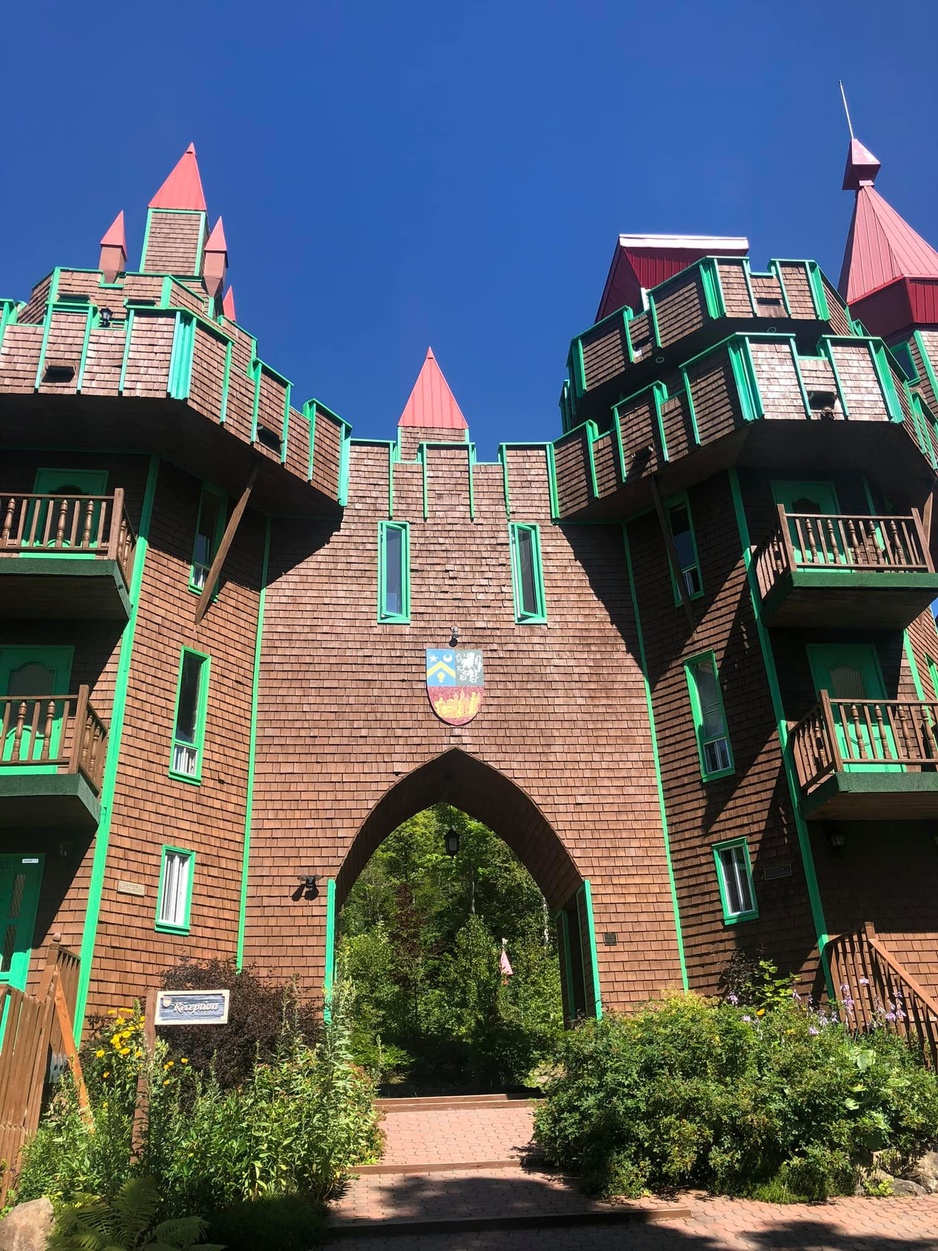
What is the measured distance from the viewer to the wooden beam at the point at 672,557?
16.2 meters

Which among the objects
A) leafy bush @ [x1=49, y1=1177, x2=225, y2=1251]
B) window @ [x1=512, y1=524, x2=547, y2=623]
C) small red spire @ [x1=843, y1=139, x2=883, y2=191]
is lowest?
leafy bush @ [x1=49, y1=1177, x2=225, y2=1251]

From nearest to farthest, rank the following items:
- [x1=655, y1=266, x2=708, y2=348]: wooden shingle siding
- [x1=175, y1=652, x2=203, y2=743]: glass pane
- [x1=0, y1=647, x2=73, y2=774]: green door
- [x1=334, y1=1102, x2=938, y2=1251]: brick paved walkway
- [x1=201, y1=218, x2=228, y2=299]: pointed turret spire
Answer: [x1=334, y1=1102, x2=938, y2=1251]: brick paved walkway, [x1=0, y1=647, x2=73, y2=774]: green door, [x1=175, y1=652, x2=203, y2=743]: glass pane, [x1=655, y1=266, x2=708, y2=348]: wooden shingle siding, [x1=201, y1=218, x2=228, y2=299]: pointed turret spire

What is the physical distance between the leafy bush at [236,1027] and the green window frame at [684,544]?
9090 mm

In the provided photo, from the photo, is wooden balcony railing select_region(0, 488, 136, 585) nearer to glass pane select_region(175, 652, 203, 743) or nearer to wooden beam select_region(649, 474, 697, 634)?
glass pane select_region(175, 652, 203, 743)

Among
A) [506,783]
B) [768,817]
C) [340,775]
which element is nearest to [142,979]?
[340,775]

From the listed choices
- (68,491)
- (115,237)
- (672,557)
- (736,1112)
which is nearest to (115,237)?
(115,237)

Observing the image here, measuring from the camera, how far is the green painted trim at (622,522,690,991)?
14.8 metres

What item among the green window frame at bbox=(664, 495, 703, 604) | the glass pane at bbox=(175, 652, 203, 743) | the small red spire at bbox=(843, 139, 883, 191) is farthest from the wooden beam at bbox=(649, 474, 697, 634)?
the small red spire at bbox=(843, 139, 883, 191)

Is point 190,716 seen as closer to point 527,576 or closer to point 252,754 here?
point 252,754

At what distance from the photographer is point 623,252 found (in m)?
22.2

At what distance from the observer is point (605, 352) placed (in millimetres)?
19016

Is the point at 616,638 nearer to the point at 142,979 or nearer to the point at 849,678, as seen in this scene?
the point at 849,678

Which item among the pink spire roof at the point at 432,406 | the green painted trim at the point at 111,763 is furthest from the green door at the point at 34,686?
the pink spire roof at the point at 432,406

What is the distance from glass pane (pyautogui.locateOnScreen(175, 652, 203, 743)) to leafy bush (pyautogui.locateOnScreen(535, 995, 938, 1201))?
7.68 metres
